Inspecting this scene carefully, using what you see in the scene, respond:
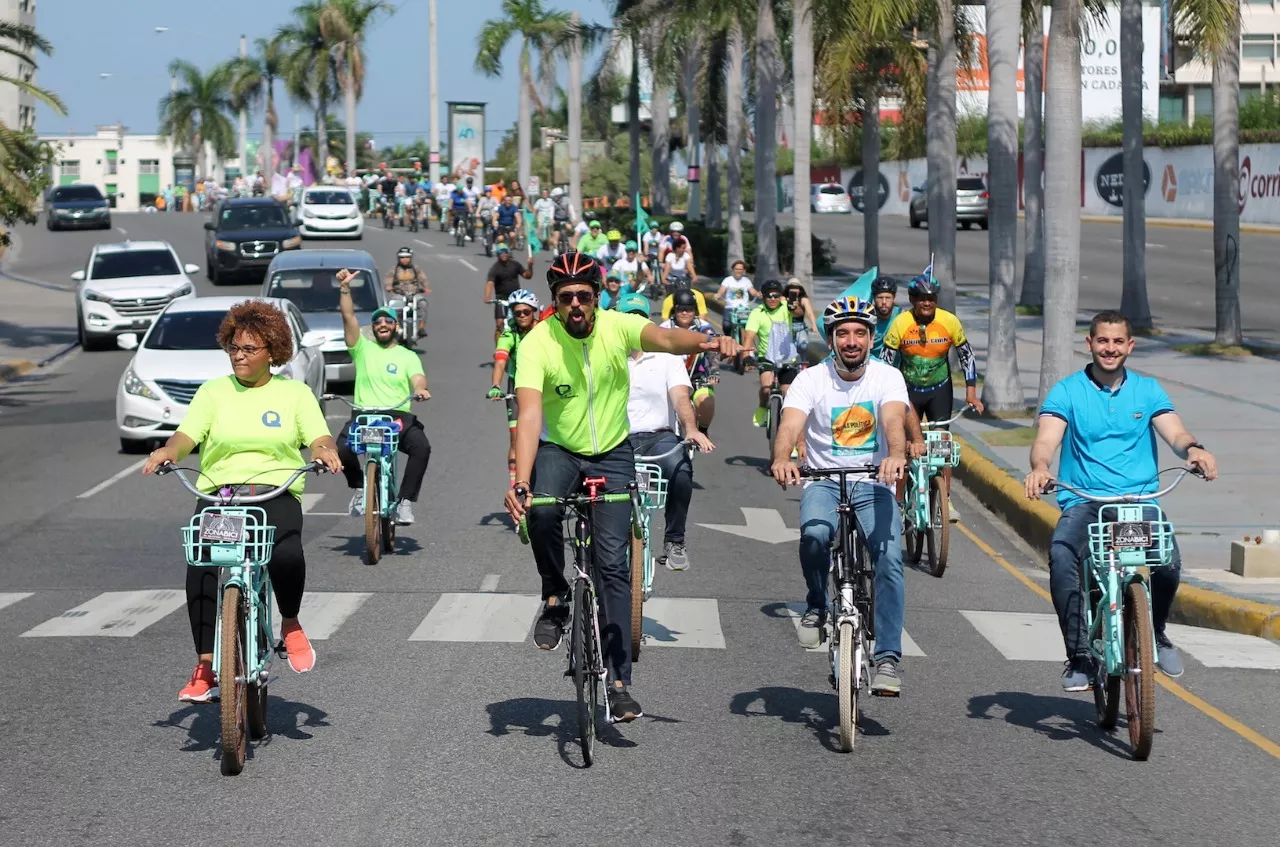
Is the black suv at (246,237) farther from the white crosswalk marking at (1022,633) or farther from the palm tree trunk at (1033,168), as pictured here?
the white crosswalk marking at (1022,633)

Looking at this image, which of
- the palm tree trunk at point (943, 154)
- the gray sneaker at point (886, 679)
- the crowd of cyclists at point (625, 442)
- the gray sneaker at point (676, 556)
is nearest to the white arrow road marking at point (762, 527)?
the gray sneaker at point (676, 556)

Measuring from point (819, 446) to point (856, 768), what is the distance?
1623mm

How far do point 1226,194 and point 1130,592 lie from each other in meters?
20.5

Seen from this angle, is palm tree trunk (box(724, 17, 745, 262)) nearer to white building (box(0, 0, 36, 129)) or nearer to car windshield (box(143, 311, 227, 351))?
car windshield (box(143, 311, 227, 351))

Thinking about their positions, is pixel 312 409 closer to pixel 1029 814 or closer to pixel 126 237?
pixel 1029 814

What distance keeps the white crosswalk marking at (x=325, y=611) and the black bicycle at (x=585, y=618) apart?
10.6 ft

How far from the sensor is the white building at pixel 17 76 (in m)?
105

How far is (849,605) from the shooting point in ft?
26.5

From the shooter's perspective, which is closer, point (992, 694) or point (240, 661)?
point (240, 661)

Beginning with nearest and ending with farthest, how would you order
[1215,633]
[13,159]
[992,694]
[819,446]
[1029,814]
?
[1029,814] < [819,446] < [992,694] < [1215,633] < [13,159]

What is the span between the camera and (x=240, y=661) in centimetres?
759

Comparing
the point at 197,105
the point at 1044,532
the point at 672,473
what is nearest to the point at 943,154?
the point at 1044,532

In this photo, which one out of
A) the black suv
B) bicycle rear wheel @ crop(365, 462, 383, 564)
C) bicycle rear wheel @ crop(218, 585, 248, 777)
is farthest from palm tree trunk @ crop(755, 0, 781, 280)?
bicycle rear wheel @ crop(218, 585, 248, 777)

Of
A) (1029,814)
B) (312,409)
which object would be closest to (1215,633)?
(1029,814)
